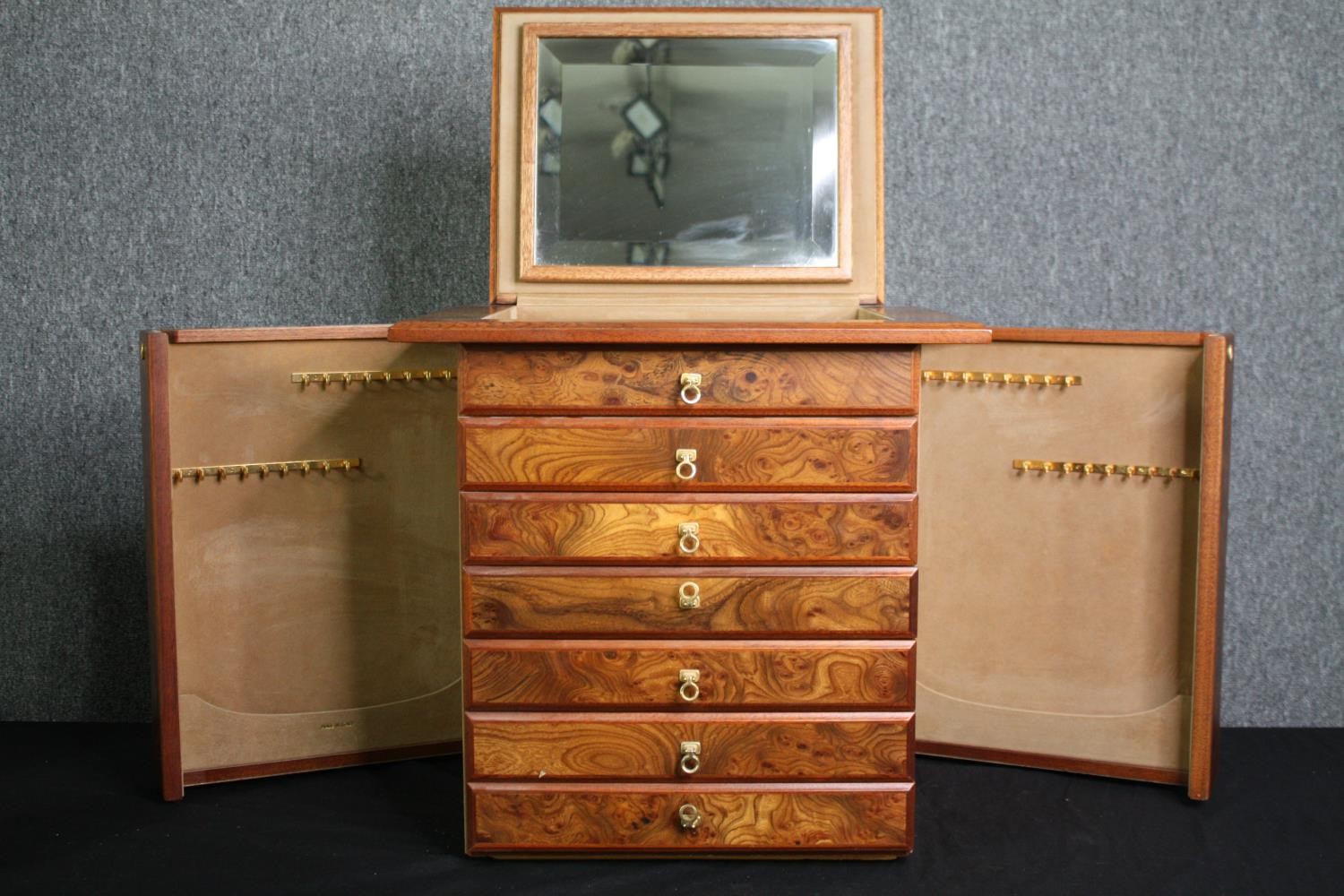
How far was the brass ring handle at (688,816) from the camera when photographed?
1663mm

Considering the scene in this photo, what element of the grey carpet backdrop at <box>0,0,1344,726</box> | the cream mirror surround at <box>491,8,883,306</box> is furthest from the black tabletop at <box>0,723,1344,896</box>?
the cream mirror surround at <box>491,8,883,306</box>

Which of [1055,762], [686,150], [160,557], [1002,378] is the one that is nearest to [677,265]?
[686,150]

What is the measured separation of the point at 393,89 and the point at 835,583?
125 centimetres

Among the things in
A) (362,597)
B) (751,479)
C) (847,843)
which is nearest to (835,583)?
(751,479)

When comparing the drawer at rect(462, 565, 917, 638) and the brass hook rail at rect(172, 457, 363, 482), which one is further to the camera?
the brass hook rail at rect(172, 457, 363, 482)

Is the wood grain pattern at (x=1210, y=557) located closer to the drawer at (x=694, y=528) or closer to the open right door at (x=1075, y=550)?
the open right door at (x=1075, y=550)

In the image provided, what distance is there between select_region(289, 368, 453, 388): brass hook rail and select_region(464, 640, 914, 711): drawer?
1.72 ft

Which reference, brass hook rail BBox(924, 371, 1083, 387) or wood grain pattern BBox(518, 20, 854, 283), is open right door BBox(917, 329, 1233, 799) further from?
wood grain pattern BBox(518, 20, 854, 283)

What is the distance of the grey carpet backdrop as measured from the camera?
2191 millimetres

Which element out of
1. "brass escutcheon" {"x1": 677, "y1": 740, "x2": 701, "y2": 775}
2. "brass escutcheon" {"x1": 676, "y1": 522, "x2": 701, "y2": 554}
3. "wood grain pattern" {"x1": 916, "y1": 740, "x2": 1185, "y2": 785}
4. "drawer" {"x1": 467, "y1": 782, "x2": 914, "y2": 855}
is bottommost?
"wood grain pattern" {"x1": 916, "y1": 740, "x2": 1185, "y2": 785}

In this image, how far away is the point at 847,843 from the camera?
1.68 meters

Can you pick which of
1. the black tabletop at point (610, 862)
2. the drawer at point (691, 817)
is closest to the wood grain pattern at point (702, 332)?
the drawer at point (691, 817)

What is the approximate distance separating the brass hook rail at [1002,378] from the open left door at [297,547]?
0.80 meters

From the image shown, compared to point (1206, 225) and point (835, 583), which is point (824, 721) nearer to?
point (835, 583)
